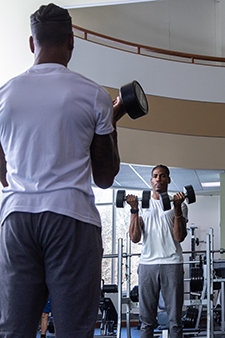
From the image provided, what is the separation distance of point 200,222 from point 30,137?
7.42 metres

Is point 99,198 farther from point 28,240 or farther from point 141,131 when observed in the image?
point 28,240

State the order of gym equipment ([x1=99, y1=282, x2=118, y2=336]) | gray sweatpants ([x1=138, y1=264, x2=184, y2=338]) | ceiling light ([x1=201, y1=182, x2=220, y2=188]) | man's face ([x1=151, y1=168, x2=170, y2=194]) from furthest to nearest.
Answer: ceiling light ([x1=201, y1=182, x2=220, y2=188]) → gym equipment ([x1=99, y1=282, x2=118, y2=336]) → man's face ([x1=151, y1=168, x2=170, y2=194]) → gray sweatpants ([x1=138, y1=264, x2=184, y2=338])

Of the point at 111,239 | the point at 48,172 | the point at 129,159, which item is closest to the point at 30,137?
the point at 48,172

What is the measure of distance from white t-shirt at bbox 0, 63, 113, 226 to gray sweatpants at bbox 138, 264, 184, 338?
2192 mm

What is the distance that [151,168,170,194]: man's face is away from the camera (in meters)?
3.38

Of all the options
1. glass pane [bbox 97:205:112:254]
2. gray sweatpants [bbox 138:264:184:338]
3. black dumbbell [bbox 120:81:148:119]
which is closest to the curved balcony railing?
glass pane [bbox 97:205:112:254]

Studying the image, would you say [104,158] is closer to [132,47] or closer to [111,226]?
[132,47]

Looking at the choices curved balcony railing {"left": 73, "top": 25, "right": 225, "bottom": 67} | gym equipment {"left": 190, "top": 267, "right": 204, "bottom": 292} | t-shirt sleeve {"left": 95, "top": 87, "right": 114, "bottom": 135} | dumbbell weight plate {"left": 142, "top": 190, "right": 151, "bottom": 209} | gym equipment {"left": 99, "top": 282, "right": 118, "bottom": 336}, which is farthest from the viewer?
curved balcony railing {"left": 73, "top": 25, "right": 225, "bottom": 67}

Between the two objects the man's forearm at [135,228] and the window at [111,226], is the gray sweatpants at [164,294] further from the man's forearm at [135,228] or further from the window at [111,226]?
the window at [111,226]

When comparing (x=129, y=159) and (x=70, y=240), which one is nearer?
(x=70, y=240)

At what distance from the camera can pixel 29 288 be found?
2.93 feet

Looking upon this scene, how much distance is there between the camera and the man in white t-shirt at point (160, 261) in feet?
9.82

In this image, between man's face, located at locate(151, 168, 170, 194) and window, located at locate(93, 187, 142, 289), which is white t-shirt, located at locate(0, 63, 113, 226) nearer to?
man's face, located at locate(151, 168, 170, 194)

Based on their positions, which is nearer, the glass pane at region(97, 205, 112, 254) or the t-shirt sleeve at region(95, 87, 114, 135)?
the t-shirt sleeve at region(95, 87, 114, 135)
